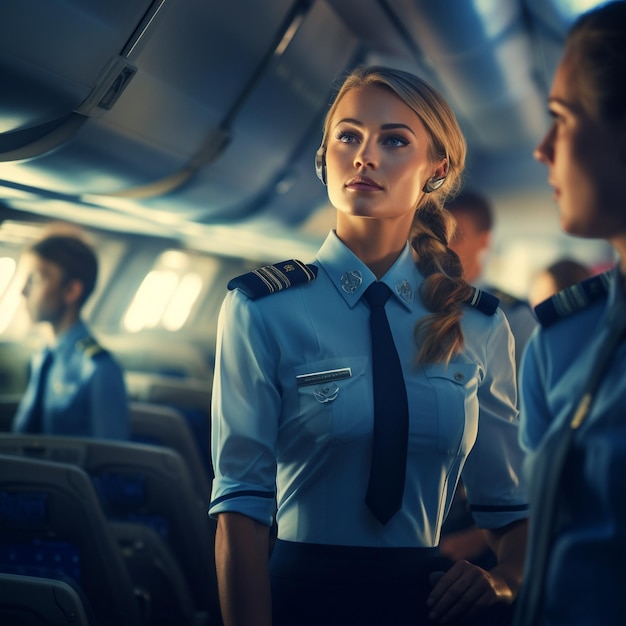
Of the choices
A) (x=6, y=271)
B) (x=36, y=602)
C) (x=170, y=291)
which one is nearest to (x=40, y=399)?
(x=6, y=271)

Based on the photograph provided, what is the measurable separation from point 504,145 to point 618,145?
238 inches

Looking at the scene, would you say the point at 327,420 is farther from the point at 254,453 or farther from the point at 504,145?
the point at 504,145

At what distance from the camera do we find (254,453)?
1397mm

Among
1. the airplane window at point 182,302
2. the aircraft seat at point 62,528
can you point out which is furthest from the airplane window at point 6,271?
the aircraft seat at point 62,528

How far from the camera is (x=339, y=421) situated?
4.64 ft

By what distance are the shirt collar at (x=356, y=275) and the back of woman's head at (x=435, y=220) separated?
32 mm

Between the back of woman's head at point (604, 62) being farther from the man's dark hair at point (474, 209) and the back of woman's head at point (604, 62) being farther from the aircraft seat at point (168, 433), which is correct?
the aircraft seat at point (168, 433)

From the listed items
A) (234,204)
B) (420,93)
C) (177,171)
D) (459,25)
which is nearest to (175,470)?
(177,171)

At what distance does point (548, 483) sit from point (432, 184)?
62 centimetres

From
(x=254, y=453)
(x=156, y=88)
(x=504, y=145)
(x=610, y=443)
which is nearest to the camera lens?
Result: (x=610, y=443)

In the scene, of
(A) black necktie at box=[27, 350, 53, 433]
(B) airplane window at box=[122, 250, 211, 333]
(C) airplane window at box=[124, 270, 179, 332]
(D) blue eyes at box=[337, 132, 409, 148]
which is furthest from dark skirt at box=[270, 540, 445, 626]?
(C) airplane window at box=[124, 270, 179, 332]

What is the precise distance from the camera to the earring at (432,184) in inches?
59.7

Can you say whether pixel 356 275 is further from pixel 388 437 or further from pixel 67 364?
pixel 67 364

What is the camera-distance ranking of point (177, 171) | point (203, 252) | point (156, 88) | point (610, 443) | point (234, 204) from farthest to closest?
1. point (203, 252)
2. point (234, 204)
3. point (177, 171)
4. point (156, 88)
5. point (610, 443)
